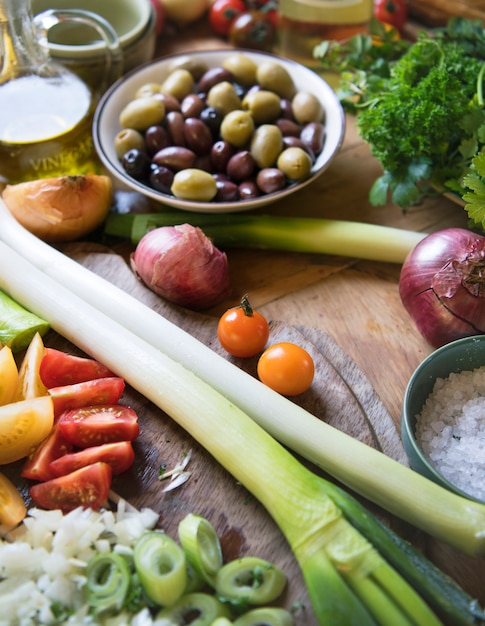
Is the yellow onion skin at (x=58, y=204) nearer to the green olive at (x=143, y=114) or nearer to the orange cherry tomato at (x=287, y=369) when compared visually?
the green olive at (x=143, y=114)

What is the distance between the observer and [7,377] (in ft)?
4.38

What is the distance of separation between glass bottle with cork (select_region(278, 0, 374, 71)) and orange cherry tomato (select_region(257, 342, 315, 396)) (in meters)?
1.23

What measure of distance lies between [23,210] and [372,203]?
934 millimetres

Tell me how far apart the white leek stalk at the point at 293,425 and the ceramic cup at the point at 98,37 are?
23.1 inches

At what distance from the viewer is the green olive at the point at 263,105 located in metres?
1.81

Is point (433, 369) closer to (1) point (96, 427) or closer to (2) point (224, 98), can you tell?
(1) point (96, 427)

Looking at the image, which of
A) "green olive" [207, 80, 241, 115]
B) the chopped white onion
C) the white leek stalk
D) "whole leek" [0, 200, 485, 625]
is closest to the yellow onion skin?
the white leek stalk

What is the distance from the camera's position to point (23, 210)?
5.60ft

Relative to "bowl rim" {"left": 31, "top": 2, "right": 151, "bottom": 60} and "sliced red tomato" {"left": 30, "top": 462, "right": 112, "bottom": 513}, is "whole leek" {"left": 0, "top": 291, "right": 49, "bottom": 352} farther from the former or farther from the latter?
"bowl rim" {"left": 31, "top": 2, "right": 151, "bottom": 60}

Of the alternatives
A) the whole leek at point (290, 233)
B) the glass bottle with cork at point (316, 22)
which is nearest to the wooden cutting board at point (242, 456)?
the whole leek at point (290, 233)

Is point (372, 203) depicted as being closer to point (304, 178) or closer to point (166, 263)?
Answer: point (304, 178)

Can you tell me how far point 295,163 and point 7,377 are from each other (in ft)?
2.92

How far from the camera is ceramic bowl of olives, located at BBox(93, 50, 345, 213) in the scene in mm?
1710

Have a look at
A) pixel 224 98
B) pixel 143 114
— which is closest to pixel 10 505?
pixel 143 114
